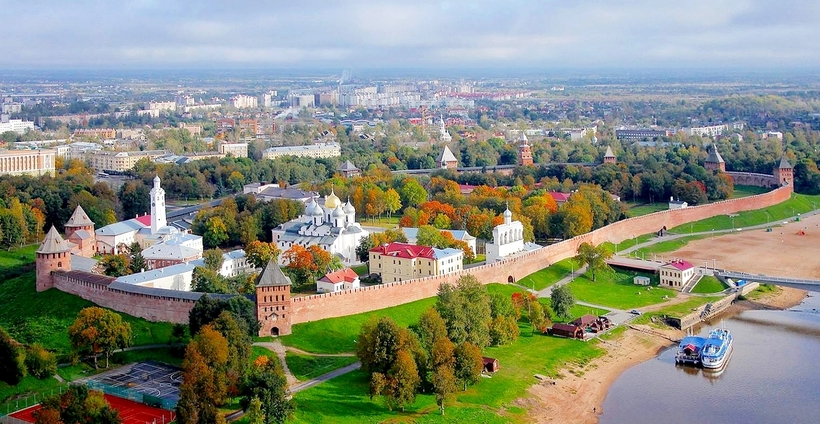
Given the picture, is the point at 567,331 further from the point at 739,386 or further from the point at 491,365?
the point at 739,386

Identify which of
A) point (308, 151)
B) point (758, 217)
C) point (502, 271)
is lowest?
point (758, 217)

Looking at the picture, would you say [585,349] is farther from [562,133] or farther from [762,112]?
[762,112]

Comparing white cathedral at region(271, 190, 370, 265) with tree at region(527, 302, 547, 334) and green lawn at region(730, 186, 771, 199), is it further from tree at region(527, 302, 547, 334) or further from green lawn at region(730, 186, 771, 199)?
green lawn at region(730, 186, 771, 199)

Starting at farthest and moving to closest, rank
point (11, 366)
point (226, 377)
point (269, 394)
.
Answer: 1. point (11, 366)
2. point (226, 377)
3. point (269, 394)

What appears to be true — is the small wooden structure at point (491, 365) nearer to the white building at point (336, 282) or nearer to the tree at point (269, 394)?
the white building at point (336, 282)

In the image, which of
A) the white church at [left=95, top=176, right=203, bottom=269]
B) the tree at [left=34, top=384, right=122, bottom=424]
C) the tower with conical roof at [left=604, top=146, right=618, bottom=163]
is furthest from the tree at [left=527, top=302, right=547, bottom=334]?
the tower with conical roof at [left=604, top=146, right=618, bottom=163]

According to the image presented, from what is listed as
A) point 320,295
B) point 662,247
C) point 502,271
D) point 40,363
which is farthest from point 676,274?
point 40,363

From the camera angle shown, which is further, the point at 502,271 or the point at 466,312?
the point at 502,271
